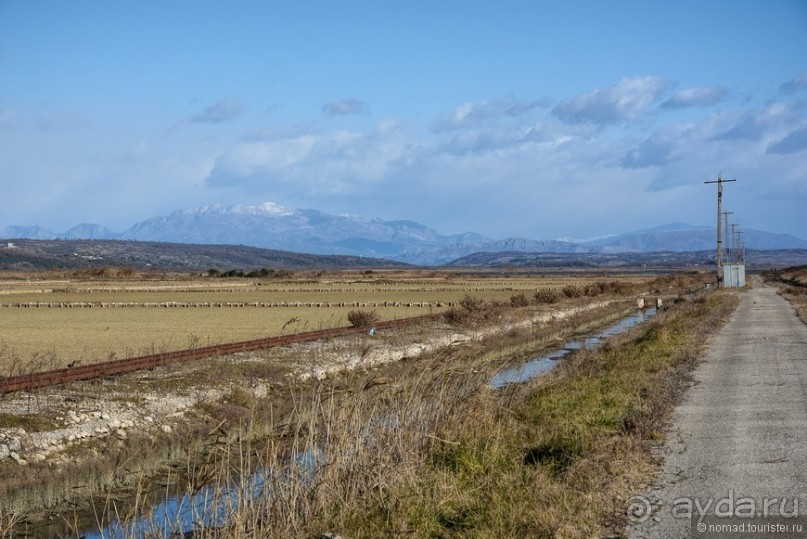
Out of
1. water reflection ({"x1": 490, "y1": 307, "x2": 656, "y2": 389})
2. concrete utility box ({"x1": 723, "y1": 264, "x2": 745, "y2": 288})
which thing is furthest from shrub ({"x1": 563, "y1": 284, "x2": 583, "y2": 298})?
water reflection ({"x1": 490, "y1": 307, "x2": 656, "y2": 389})

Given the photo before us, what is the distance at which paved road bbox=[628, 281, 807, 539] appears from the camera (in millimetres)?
7055

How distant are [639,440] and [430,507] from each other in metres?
3.17

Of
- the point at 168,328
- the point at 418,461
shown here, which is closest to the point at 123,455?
the point at 418,461

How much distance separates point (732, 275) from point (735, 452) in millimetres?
59520

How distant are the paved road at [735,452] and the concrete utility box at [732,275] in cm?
4887

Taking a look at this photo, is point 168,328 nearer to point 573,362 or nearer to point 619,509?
point 573,362

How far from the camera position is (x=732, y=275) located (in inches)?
2552

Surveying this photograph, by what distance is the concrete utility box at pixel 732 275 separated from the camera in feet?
210

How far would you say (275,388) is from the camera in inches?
709

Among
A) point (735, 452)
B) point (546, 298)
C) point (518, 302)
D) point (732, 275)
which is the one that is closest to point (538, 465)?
point (735, 452)

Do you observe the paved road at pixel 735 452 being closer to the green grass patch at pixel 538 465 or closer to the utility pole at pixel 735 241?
the green grass patch at pixel 538 465

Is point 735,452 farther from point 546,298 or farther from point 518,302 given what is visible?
point 546,298

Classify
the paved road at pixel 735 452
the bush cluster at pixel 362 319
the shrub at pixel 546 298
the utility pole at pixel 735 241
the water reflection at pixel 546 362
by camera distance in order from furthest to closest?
the utility pole at pixel 735 241, the shrub at pixel 546 298, the bush cluster at pixel 362 319, the water reflection at pixel 546 362, the paved road at pixel 735 452

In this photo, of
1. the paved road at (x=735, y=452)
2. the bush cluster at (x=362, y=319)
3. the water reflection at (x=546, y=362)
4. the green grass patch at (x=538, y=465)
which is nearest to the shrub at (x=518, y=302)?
the water reflection at (x=546, y=362)
